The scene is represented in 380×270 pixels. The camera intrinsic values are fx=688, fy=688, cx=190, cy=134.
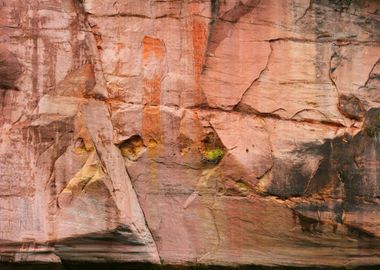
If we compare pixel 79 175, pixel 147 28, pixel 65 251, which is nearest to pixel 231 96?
pixel 147 28

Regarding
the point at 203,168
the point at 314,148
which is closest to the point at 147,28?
the point at 203,168

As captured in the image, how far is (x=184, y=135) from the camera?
19.9 feet

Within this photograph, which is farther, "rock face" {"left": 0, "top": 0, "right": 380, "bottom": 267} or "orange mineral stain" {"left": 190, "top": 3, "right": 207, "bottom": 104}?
"orange mineral stain" {"left": 190, "top": 3, "right": 207, "bottom": 104}

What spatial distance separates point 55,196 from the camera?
19.6ft

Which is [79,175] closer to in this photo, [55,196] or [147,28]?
[55,196]

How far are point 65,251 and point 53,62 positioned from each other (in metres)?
1.66

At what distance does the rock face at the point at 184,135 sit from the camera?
5973mm

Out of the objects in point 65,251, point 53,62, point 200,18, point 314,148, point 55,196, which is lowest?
point 65,251

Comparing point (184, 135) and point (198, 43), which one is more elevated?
point (198, 43)

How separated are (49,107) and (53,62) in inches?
15.6

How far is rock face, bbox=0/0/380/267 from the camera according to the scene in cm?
597

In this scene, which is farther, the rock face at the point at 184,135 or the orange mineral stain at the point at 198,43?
the orange mineral stain at the point at 198,43

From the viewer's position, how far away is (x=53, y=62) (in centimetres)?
602

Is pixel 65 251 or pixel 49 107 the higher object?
pixel 49 107
